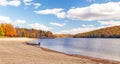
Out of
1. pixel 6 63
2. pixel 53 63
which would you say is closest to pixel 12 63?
pixel 6 63

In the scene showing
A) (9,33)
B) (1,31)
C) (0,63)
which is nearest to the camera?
(0,63)

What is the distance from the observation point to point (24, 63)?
19.4 m

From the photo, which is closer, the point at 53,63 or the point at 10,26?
the point at 53,63

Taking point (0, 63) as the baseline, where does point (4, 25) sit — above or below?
above

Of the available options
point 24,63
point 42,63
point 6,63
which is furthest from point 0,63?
point 42,63

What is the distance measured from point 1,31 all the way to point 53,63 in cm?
14572

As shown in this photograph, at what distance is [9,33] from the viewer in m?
175

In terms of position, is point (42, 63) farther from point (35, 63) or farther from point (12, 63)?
point (12, 63)

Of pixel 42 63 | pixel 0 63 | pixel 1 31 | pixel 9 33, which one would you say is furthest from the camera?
pixel 9 33

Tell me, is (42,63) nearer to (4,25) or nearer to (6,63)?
(6,63)

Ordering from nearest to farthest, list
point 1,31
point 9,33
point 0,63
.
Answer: point 0,63, point 1,31, point 9,33

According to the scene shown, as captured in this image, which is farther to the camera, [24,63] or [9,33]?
[9,33]

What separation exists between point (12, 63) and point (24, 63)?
112 cm

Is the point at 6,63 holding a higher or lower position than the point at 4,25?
lower
